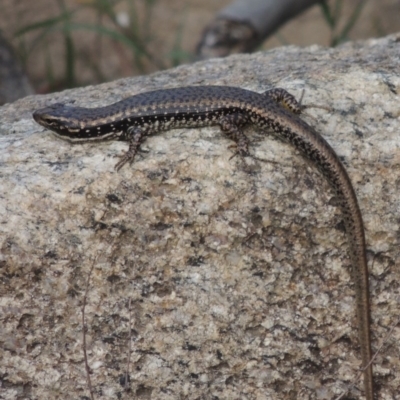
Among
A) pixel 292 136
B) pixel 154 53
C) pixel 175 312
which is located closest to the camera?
pixel 175 312

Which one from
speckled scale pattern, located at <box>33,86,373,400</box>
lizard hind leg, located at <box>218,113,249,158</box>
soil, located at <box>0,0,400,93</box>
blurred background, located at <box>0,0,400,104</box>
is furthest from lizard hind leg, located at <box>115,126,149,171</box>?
soil, located at <box>0,0,400,93</box>

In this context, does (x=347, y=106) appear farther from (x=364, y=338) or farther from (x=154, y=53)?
(x=154, y=53)

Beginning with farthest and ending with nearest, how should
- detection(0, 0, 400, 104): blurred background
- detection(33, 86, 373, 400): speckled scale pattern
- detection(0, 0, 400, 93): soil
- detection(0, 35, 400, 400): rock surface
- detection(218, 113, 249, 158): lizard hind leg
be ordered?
detection(0, 0, 400, 93): soil
detection(0, 0, 400, 104): blurred background
detection(218, 113, 249, 158): lizard hind leg
detection(33, 86, 373, 400): speckled scale pattern
detection(0, 35, 400, 400): rock surface

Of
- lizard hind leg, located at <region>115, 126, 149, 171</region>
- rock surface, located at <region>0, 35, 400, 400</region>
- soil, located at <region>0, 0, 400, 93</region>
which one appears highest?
lizard hind leg, located at <region>115, 126, 149, 171</region>

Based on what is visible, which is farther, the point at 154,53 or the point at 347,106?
the point at 154,53

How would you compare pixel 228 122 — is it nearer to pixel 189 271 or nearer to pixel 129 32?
pixel 189 271

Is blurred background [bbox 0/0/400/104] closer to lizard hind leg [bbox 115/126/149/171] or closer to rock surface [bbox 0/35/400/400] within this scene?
lizard hind leg [bbox 115/126/149/171]

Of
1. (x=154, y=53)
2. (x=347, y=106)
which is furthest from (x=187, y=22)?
(x=347, y=106)

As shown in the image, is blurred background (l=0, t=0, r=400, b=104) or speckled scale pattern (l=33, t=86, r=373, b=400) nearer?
speckled scale pattern (l=33, t=86, r=373, b=400)
